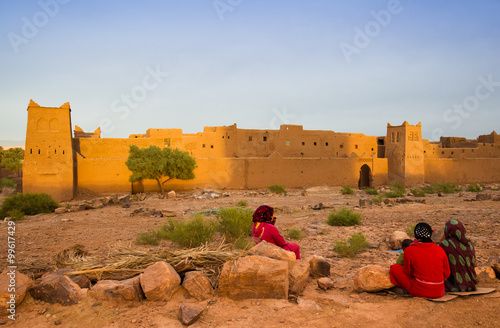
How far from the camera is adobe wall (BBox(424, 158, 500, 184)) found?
31.7m

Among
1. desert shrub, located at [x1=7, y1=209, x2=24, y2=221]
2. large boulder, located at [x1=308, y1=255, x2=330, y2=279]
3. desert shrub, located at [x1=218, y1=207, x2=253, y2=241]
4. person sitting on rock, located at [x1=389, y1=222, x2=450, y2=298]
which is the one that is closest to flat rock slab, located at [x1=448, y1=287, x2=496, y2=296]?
person sitting on rock, located at [x1=389, y1=222, x2=450, y2=298]

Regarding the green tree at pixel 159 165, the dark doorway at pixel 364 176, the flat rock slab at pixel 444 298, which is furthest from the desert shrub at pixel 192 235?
the dark doorway at pixel 364 176

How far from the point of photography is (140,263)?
15.0 ft

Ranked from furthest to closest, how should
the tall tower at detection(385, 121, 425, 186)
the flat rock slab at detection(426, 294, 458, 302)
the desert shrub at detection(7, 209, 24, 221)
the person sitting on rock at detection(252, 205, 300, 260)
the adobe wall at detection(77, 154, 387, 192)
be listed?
the tall tower at detection(385, 121, 425, 186) < the adobe wall at detection(77, 154, 387, 192) < the desert shrub at detection(7, 209, 24, 221) < the person sitting on rock at detection(252, 205, 300, 260) < the flat rock slab at detection(426, 294, 458, 302)

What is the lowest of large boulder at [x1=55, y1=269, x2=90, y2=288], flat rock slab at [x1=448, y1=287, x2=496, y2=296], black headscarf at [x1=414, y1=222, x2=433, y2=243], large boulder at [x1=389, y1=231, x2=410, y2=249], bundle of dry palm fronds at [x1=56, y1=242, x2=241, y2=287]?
large boulder at [x1=389, y1=231, x2=410, y2=249]

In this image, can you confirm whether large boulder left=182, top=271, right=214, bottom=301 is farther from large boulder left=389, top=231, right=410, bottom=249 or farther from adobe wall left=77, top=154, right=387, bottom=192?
adobe wall left=77, top=154, right=387, bottom=192

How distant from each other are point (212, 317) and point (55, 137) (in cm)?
2104

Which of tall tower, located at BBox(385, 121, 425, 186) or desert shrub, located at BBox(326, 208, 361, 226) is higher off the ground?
tall tower, located at BBox(385, 121, 425, 186)

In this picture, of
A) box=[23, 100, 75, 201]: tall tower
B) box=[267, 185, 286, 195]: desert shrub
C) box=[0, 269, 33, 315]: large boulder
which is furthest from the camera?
box=[267, 185, 286, 195]: desert shrub

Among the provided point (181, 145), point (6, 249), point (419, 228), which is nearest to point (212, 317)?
point (419, 228)

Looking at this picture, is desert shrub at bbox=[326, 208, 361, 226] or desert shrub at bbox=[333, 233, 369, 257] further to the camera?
desert shrub at bbox=[326, 208, 361, 226]

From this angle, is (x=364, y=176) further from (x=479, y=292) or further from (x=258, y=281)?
(x=258, y=281)

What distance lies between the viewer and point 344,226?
9.66m

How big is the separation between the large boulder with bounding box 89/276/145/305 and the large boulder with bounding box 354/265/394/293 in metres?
2.91
